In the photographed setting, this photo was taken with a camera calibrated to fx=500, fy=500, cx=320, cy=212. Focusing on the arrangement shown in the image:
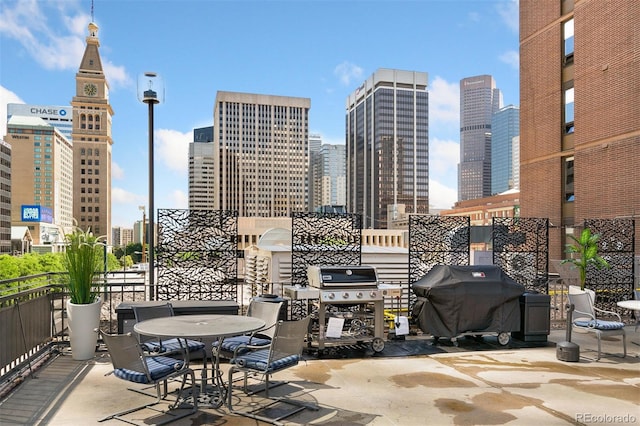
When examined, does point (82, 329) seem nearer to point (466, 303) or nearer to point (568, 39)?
point (466, 303)

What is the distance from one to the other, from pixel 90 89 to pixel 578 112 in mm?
138050

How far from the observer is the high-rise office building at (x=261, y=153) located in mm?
131625

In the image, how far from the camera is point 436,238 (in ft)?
36.8

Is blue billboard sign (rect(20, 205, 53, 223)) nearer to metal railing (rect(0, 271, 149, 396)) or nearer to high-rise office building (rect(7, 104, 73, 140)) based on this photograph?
high-rise office building (rect(7, 104, 73, 140))

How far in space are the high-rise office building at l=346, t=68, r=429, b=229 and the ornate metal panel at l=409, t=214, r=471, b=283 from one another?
130180 mm

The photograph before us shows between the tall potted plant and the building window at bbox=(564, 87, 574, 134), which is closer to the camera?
the tall potted plant

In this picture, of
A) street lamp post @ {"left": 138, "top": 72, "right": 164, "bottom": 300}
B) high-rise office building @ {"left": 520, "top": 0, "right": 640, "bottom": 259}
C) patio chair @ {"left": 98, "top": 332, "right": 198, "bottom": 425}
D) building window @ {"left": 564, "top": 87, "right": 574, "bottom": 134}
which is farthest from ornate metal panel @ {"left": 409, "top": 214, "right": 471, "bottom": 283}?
building window @ {"left": 564, "top": 87, "right": 574, "bottom": 134}

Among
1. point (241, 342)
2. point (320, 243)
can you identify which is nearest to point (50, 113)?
point (320, 243)

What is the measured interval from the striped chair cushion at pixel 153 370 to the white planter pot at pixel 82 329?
2.61 metres

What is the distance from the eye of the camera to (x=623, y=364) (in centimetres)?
760

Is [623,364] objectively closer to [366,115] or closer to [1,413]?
[1,413]

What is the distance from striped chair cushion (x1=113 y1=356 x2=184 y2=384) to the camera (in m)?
4.78

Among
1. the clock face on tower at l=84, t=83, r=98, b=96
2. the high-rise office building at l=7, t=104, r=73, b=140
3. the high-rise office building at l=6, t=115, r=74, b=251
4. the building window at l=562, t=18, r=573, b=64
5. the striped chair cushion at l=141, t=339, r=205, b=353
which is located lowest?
the striped chair cushion at l=141, t=339, r=205, b=353

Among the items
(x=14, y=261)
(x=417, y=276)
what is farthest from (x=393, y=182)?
(x=417, y=276)
